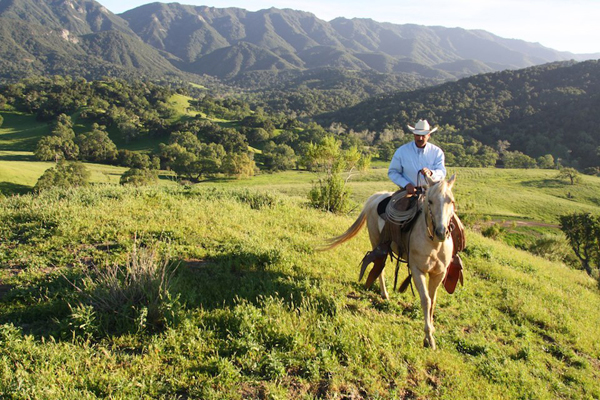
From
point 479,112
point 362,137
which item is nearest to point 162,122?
point 362,137

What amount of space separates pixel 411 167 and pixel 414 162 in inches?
4.3

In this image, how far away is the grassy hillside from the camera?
154 inches

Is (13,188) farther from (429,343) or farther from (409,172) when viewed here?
(429,343)

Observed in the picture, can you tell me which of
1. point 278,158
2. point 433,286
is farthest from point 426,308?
point 278,158

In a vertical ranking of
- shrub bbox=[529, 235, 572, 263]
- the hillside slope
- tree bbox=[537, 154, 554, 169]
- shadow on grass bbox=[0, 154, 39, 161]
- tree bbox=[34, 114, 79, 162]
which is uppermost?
the hillside slope

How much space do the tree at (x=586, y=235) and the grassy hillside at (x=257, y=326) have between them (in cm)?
2958

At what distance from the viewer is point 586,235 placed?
31312 mm

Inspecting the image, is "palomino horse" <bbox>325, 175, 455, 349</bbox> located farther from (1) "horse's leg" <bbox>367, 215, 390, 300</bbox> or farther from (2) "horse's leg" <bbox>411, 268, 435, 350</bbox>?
(1) "horse's leg" <bbox>367, 215, 390, 300</bbox>

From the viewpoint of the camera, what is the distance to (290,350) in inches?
176

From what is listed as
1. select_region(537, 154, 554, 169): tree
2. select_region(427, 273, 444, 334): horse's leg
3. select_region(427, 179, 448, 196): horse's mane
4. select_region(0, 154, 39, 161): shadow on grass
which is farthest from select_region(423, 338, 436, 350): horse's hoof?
select_region(537, 154, 554, 169): tree

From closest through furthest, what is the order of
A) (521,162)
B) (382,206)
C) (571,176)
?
(382,206) < (571,176) < (521,162)

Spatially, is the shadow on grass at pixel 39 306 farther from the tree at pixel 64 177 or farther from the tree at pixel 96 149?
the tree at pixel 96 149

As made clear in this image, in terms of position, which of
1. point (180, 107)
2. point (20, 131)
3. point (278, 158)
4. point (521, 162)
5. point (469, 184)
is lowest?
point (469, 184)

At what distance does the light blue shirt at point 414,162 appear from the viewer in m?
6.12
